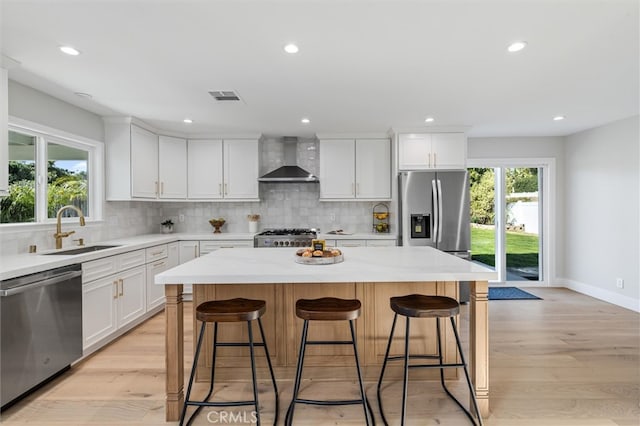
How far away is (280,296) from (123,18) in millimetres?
1961

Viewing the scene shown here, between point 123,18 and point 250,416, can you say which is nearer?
point 123,18

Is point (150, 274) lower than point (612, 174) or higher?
lower

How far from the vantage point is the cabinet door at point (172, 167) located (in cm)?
463

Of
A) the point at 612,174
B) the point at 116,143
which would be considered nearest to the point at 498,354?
the point at 612,174

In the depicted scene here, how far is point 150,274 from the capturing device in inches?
153

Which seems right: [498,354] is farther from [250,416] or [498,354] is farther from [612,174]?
[612,174]

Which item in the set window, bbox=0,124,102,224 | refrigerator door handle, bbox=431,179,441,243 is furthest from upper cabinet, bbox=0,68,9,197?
refrigerator door handle, bbox=431,179,441,243

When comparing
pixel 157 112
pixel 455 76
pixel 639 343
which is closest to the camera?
pixel 455 76

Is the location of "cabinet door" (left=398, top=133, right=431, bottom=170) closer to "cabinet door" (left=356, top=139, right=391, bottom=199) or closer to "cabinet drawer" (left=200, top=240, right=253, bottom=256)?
"cabinet door" (left=356, top=139, right=391, bottom=199)

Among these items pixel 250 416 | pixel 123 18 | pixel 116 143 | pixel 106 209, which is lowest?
pixel 250 416

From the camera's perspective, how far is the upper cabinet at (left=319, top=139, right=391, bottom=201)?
16.0 ft

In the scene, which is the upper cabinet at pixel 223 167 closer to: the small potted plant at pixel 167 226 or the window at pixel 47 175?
the small potted plant at pixel 167 226

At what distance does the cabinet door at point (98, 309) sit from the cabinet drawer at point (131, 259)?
16cm

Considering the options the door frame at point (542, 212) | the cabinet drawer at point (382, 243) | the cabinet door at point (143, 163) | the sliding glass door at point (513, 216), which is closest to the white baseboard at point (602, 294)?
the door frame at point (542, 212)
